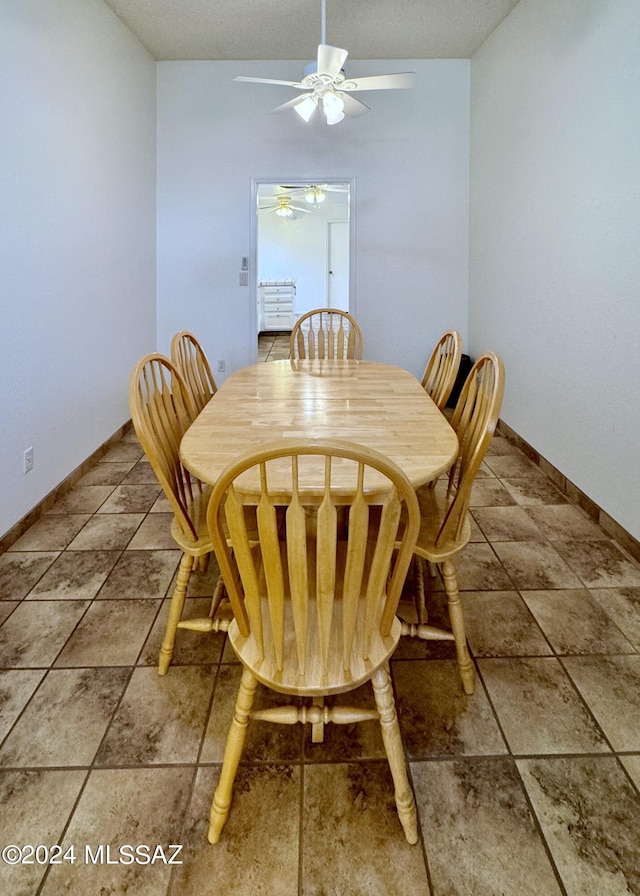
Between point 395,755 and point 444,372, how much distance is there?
155 cm

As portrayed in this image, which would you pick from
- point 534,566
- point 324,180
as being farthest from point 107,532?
point 324,180

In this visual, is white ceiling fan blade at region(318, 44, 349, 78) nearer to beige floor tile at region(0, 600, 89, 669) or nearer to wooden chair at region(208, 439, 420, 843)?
wooden chair at region(208, 439, 420, 843)

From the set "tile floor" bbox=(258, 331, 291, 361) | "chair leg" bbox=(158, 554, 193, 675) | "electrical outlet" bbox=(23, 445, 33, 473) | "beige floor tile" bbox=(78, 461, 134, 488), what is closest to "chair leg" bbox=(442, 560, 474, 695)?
"chair leg" bbox=(158, 554, 193, 675)

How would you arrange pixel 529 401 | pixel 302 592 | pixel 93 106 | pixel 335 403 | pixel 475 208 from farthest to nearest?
pixel 475 208 → pixel 529 401 → pixel 93 106 → pixel 335 403 → pixel 302 592

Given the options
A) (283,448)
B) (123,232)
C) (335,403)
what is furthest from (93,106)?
(283,448)

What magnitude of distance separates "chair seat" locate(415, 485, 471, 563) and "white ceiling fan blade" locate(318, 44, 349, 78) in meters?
2.08

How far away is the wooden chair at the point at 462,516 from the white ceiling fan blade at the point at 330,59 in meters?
1.74

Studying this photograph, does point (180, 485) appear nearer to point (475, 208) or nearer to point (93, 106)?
point (93, 106)

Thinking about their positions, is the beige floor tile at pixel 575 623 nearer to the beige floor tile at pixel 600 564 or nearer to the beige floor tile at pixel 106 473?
the beige floor tile at pixel 600 564

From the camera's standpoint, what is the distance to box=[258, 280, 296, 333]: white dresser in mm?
10219

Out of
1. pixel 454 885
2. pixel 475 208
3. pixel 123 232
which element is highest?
pixel 475 208

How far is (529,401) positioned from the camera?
362 cm

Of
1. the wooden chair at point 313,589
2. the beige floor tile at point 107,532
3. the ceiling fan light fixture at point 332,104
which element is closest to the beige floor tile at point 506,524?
the wooden chair at point 313,589

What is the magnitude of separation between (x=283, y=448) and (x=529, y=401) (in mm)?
3082
